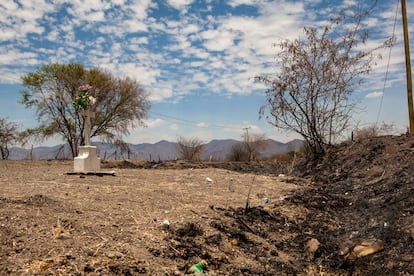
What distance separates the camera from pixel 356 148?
34.2ft

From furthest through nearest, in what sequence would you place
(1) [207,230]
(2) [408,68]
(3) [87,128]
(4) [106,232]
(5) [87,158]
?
(2) [408,68], (3) [87,128], (5) [87,158], (1) [207,230], (4) [106,232]

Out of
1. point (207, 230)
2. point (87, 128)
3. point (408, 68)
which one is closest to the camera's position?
point (207, 230)

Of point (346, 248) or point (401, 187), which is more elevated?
point (401, 187)

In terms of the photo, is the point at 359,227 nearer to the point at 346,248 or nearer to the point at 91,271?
the point at 346,248

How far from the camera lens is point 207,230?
4430 mm

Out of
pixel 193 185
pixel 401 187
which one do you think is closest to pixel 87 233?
pixel 193 185

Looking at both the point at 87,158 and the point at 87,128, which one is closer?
the point at 87,158

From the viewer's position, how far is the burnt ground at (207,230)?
3312 millimetres

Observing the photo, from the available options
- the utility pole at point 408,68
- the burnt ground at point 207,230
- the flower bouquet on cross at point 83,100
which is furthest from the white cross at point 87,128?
the utility pole at point 408,68

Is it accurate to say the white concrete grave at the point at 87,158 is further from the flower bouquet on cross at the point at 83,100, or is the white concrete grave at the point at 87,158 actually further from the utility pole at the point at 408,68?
the utility pole at the point at 408,68

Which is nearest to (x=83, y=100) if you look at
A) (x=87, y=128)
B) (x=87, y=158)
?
(x=87, y=128)

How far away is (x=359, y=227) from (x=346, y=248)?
795 millimetres

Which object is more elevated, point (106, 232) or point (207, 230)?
point (106, 232)

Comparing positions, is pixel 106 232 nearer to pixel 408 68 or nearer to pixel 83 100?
pixel 83 100
